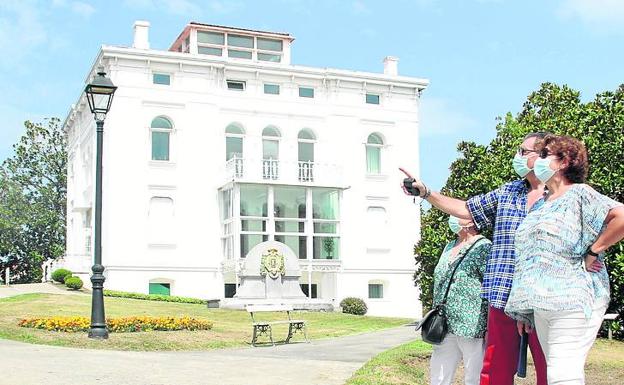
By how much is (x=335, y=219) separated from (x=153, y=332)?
22404mm

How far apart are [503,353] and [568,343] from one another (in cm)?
78

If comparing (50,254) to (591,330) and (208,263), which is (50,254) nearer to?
(208,263)

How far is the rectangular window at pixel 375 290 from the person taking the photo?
4059cm

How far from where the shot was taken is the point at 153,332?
1684 cm

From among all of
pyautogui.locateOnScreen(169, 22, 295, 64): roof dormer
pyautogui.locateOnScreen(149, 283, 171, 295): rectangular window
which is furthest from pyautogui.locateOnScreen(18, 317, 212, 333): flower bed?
pyautogui.locateOnScreen(169, 22, 295, 64): roof dormer

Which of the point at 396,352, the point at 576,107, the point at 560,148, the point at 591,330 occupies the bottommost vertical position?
the point at 396,352

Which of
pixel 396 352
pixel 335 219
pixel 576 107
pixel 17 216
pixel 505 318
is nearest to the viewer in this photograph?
pixel 505 318

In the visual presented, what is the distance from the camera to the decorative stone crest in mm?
33031

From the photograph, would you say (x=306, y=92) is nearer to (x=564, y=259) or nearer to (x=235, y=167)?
(x=235, y=167)

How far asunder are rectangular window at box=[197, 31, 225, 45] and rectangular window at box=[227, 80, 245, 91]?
2339mm

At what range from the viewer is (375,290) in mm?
40812

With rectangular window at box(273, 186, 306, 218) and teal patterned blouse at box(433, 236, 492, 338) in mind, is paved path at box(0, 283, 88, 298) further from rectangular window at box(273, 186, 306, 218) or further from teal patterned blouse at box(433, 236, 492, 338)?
teal patterned blouse at box(433, 236, 492, 338)

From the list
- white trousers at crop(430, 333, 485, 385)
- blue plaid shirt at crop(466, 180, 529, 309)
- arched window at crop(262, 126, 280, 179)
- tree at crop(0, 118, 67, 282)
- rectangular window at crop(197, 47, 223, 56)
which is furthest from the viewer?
tree at crop(0, 118, 67, 282)

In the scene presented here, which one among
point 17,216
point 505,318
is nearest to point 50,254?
point 17,216
